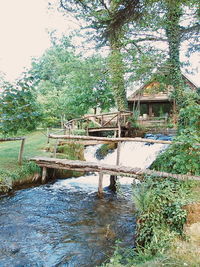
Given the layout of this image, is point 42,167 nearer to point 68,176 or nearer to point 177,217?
point 68,176

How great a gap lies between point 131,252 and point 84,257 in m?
0.85

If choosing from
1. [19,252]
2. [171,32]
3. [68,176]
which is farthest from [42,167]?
[171,32]

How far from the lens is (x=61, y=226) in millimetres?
4656

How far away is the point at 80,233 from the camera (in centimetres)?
433

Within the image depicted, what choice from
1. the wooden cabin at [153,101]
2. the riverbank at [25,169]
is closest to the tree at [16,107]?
the riverbank at [25,169]

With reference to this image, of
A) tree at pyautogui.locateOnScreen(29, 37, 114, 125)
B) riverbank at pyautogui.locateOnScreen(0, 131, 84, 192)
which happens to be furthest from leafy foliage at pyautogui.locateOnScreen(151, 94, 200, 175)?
tree at pyautogui.locateOnScreen(29, 37, 114, 125)

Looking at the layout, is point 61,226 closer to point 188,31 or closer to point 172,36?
point 188,31

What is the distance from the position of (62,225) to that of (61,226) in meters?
0.05

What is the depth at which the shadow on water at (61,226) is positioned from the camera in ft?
11.6

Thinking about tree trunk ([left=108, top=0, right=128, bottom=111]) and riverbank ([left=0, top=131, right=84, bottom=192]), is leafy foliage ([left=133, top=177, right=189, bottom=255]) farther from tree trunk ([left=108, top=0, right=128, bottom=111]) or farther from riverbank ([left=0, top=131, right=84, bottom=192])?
riverbank ([left=0, top=131, right=84, bottom=192])

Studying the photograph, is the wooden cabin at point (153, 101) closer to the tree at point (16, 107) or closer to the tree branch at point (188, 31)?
the tree branch at point (188, 31)

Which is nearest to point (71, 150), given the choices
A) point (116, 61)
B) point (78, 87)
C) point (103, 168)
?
point (103, 168)

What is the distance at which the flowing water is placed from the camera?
3.54m

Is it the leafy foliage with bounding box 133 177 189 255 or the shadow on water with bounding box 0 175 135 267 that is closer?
the leafy foliage with bounding box 133 177 189 255
